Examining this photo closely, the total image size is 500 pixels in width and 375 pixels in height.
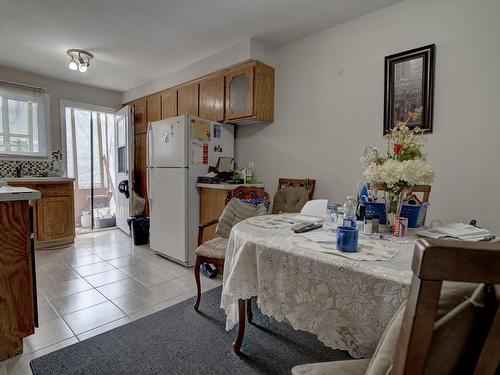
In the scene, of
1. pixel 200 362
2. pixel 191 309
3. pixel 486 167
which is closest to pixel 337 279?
pixel 200 362

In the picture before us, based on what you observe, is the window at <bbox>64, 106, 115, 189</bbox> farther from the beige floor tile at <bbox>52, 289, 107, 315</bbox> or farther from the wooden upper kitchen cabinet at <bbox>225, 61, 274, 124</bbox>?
the beige floor tile at <bbox>52, 289, 107, 315</bbox>

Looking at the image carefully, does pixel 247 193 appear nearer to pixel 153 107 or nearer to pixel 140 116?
pixel 153 107

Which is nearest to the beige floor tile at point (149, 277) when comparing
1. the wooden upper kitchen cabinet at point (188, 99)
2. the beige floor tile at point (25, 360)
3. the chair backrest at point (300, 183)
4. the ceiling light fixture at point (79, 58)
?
the beige floor tile at point (25, 360)

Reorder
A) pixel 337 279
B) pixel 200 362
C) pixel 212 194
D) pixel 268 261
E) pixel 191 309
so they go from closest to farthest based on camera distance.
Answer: pixel 337 279, pixel 268 261, pixel 200 362, pixel 191 309, pixel 212 194

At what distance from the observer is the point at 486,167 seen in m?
1.91

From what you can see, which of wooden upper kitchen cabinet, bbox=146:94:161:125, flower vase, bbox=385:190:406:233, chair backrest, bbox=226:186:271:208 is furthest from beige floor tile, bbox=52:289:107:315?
wooden upper kitchen cabinet, bbox=146:94:161:125

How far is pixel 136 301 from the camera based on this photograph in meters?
2.23

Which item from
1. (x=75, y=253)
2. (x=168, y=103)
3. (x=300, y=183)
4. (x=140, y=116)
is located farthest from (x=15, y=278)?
(x=140, y=116)

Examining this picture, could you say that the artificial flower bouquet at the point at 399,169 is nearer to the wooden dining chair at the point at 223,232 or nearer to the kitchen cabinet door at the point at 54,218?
the wooden dining chair at the point at 223,232

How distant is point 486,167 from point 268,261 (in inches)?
71.6

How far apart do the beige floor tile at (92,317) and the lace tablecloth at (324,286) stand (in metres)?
1.20

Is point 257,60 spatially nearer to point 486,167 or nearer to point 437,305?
point 486,167

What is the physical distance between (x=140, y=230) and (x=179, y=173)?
1388 mm

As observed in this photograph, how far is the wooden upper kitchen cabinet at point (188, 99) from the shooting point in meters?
3.63
